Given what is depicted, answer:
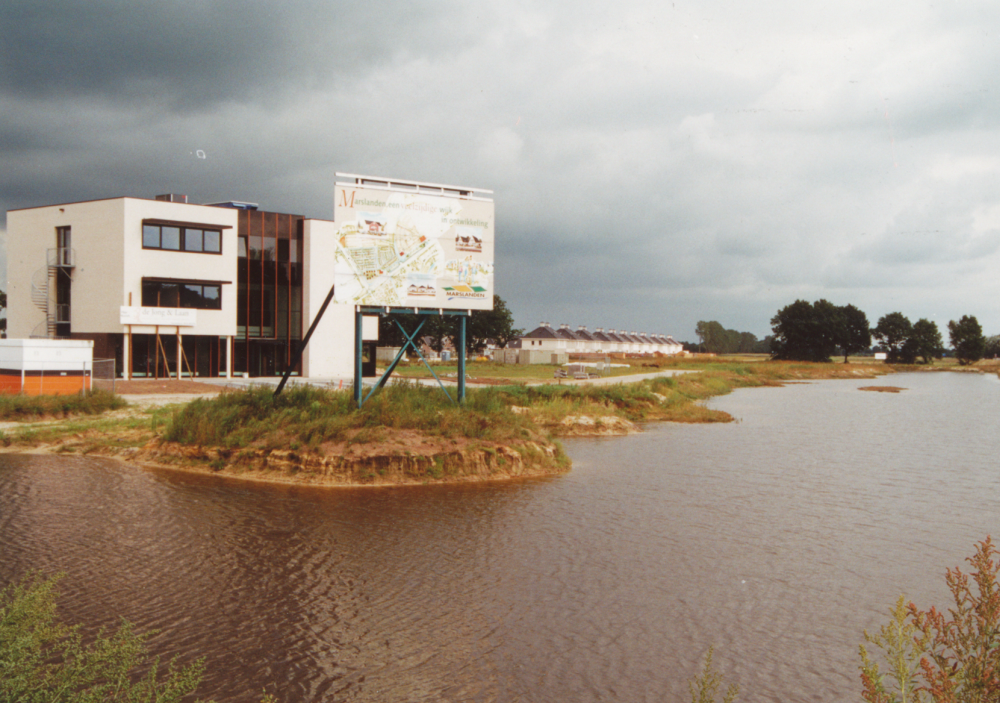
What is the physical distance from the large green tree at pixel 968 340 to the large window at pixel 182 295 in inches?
6069

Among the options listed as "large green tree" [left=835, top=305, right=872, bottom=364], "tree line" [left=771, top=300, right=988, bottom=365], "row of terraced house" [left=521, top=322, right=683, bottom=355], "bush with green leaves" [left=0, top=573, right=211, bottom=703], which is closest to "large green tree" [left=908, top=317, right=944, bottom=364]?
"tree line" [left=771, top=300, right=988, bottom=365]

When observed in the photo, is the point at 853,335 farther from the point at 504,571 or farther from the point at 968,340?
the point at 504,571

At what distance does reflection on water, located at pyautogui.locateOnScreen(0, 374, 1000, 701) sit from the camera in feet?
25.8

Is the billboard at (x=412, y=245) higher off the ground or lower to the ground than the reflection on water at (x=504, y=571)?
higher

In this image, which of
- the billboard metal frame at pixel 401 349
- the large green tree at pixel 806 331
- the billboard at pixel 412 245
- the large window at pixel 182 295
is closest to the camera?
the billboard at pixel 412 245

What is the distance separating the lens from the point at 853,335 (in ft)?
488

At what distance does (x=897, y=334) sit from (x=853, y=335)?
19.4m

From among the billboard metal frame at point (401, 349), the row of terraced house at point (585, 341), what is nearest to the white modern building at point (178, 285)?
the billboard metal frame at point (401, 349)

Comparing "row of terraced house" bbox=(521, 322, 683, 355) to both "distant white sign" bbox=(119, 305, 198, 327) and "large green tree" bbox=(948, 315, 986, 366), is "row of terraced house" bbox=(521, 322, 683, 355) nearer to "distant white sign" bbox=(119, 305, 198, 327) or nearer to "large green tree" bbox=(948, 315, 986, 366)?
"large green tree" bbox=(948, 315, 986, 366)

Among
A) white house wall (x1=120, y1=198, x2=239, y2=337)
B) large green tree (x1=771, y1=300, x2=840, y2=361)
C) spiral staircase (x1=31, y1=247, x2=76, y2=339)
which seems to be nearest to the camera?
white house wall (x1=120, y1=198, x2=239, y2=337)

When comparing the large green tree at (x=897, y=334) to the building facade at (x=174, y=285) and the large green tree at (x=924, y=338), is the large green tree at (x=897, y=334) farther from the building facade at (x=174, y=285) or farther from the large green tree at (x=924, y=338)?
the building facade at (x=174, y=285)

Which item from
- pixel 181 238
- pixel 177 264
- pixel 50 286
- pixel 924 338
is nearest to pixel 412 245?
pixel 177 264

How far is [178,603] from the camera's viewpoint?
9.37 meters

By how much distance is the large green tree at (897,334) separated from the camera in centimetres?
16000
